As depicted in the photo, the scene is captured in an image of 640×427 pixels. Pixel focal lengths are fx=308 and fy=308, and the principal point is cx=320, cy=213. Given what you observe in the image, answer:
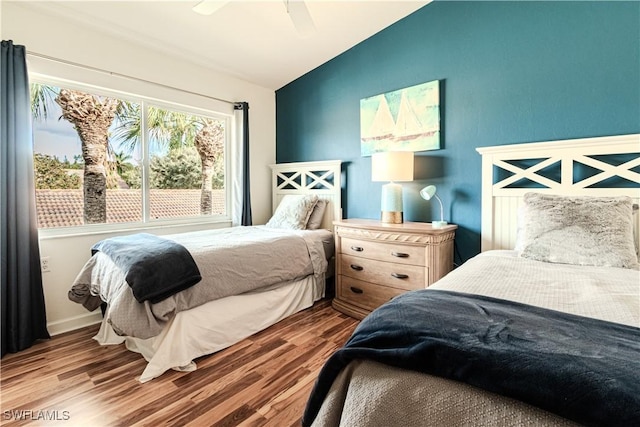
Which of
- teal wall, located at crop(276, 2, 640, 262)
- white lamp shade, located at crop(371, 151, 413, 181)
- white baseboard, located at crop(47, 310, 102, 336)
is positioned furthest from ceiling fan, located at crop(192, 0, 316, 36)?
white baseboard, located at crop(47, 310, 102, 336)

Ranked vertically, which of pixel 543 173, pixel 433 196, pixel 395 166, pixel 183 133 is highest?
pixel 183 133

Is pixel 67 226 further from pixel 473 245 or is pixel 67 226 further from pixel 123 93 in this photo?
pixel 473 245

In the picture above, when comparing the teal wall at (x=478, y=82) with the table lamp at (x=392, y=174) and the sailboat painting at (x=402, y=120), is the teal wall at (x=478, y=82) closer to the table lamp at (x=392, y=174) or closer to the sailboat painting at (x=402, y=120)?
the sailboat painting at (x=402, y=120)

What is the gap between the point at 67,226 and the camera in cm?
255

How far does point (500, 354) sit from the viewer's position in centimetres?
67

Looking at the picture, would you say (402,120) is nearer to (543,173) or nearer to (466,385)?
(543,173)

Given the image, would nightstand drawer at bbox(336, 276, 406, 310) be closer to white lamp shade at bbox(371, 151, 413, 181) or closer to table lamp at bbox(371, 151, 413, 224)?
table lamp at bbox(371, 151, 413, 224)

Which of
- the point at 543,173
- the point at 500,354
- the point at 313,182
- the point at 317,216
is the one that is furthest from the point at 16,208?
the point at 543,173

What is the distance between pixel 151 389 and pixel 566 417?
74.2 inches

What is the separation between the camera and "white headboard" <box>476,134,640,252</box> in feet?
6.24

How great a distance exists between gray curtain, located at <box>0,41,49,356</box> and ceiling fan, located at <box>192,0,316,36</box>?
139cm

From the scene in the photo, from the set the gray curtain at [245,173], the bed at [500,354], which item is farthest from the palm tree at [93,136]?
the bed at [500,354]

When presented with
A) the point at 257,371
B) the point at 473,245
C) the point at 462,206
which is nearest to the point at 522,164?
the point at 462,206

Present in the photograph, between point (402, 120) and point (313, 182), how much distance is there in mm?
1206
